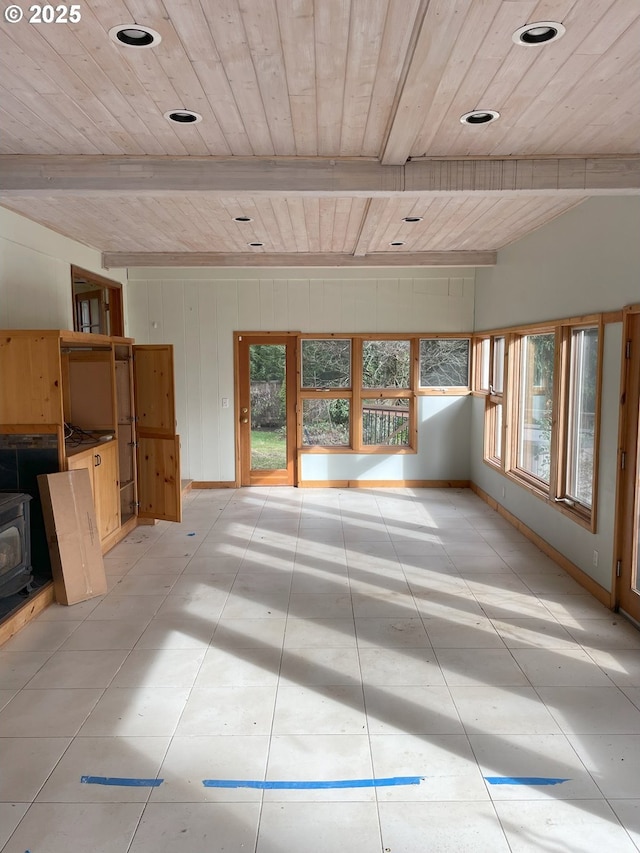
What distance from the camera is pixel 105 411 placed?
571cm

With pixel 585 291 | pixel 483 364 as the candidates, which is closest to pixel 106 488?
pixel 585 291

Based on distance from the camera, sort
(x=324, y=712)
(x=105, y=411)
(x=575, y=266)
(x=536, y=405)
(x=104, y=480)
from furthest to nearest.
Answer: (x=536, y=405), (x=105, y=411), (x=104, y=480), (x=575, y=266), (x=324, y=712)

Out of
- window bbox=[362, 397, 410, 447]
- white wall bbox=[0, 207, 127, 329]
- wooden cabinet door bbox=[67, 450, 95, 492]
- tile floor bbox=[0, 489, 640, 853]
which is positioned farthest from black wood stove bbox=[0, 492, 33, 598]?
window bbox=[362, 397, 410, 447]

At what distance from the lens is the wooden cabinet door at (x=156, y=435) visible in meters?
6.28

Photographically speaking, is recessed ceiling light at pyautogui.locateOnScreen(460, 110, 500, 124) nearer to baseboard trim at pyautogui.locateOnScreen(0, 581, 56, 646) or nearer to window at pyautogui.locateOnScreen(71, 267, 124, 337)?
baseboard trim at pyautogui.locateOnScreen(0, 581, 56, 646)

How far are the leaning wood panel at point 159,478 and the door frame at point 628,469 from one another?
4.08 metres

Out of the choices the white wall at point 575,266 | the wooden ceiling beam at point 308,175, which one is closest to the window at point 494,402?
the white wall at point 575,266

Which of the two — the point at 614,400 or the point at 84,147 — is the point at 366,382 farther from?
the point at 84,147

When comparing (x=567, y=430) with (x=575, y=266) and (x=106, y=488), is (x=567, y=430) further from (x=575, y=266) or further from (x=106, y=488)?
(x=106, y=488)

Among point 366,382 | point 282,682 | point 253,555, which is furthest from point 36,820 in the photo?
point 366,382

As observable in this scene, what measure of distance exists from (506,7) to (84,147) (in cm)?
243

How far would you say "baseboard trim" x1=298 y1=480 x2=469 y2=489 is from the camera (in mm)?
8344

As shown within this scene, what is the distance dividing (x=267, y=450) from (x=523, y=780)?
6196 millimetres

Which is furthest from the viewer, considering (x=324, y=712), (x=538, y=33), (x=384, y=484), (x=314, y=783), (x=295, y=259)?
(x=384, y=484)
